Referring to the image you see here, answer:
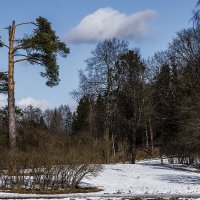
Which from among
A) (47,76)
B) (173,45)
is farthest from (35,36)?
(173,45)

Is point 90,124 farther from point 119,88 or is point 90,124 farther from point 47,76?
point 47,76

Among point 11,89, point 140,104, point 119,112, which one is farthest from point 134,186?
point 119,112

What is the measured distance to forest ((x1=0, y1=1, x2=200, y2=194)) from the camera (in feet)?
66.4

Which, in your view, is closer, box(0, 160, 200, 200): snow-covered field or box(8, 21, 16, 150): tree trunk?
box(0, 160, 200, 200): snow-covered field

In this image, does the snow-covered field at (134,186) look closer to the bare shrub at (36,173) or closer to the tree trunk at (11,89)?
the bare shrub at (36,173)

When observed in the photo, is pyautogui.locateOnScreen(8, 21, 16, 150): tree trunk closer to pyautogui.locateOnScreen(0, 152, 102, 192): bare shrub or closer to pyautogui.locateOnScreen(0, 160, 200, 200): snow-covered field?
pyautogui.locateOnScreen(0, 160, 200, 200): snow-covered field

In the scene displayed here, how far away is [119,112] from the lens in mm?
50156

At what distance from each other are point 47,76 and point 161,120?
3124cm

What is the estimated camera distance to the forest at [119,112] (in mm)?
20250

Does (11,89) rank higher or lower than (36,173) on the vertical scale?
higher

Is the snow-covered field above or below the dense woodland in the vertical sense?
below

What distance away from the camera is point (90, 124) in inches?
2311

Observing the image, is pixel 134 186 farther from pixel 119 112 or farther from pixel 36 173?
pixel 119 112

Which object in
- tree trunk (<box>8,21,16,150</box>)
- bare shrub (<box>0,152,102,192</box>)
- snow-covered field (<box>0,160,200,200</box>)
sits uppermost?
tree trunk (<box>8,21,16,150</box>)
